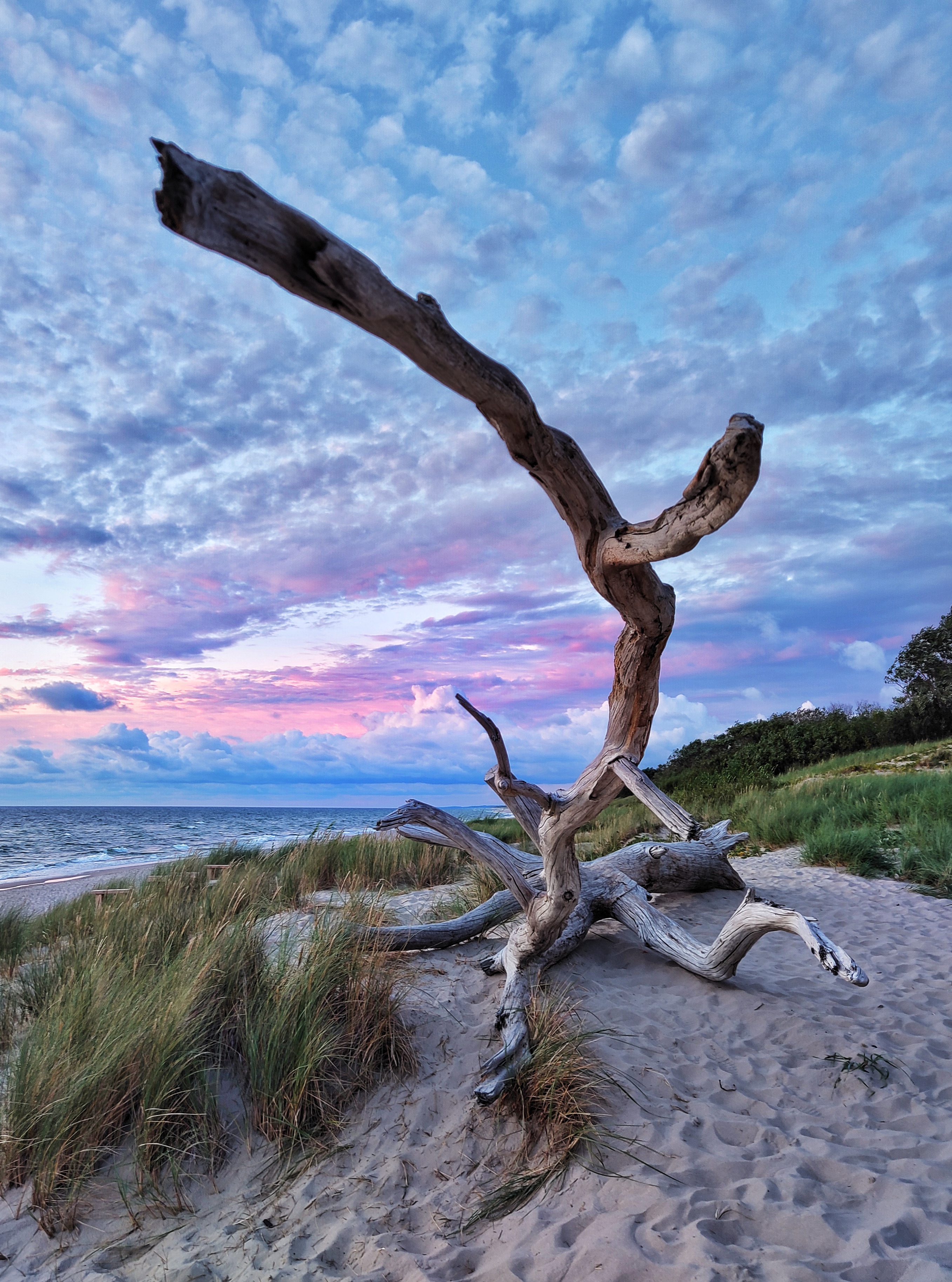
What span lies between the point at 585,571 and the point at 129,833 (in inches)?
1468

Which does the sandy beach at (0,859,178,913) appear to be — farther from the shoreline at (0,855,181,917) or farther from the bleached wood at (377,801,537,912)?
the bleached wood at (377,801,537,912)

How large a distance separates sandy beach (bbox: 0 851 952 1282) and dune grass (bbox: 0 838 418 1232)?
0.15 m

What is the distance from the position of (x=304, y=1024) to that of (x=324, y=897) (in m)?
4.95

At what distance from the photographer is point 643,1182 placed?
307cm

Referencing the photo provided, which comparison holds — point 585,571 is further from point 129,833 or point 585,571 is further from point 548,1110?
point 129,833

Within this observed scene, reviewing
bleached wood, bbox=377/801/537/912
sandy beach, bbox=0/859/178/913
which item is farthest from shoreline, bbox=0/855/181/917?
bleached wood, bbox=377/801/537/912

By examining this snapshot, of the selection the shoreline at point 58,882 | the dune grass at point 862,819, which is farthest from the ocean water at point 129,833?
the dune grass at point 862,819

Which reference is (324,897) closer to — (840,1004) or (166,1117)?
(166,1117)

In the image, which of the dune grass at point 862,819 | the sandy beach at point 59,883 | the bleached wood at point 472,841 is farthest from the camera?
the sandy beach at point 59,883

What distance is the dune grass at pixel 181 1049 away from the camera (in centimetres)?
347

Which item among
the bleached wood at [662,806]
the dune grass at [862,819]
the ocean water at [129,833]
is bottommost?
the ocean water at [129,833]

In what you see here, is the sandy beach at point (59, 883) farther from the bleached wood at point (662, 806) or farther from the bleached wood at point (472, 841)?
the bleached wood at point (662, 806)

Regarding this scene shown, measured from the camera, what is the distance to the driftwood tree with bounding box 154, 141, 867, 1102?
6.48 feet

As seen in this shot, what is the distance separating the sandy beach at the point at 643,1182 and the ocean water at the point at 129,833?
6.14 feet
